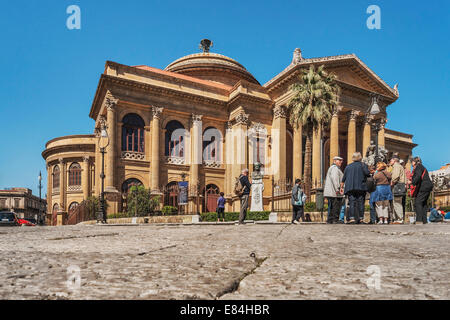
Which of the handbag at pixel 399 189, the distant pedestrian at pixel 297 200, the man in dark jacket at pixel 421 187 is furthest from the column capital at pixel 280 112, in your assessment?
the man in dark jacket at pixel 421 187

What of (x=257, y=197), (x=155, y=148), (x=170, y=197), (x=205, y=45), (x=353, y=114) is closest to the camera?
(x=257, y=197)

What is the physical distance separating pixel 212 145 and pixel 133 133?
23.5 ft

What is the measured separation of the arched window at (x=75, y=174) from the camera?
35.6m

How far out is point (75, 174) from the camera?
35812 millimetres

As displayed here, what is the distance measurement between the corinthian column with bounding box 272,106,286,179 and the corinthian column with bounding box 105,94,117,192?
13.4 m

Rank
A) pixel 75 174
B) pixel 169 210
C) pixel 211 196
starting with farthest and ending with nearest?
pixel 75 174 → pixel 211 196 → pixel 169 210

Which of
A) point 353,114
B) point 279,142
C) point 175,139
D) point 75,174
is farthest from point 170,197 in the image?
point 353,114

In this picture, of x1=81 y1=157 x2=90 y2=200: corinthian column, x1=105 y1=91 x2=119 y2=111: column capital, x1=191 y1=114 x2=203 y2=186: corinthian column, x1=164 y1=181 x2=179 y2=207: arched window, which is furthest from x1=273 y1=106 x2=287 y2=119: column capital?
x1=81 y1=157 x2=90 y2=200: corinthian column

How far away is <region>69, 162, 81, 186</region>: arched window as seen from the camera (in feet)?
117

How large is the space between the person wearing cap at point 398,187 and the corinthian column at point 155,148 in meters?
20.1

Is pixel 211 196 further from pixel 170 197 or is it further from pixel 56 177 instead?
pixel 56 177

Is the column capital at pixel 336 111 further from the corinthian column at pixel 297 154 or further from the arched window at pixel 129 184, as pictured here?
the arched window at pixel 129 184

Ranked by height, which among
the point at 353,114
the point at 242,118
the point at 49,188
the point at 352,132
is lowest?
the point at 49,188
